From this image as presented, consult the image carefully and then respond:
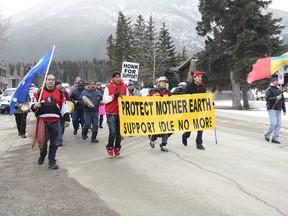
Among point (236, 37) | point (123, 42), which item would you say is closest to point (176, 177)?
point (236, 37)

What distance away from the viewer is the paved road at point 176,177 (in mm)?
5059

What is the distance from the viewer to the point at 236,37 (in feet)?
104

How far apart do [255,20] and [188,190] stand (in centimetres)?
2796

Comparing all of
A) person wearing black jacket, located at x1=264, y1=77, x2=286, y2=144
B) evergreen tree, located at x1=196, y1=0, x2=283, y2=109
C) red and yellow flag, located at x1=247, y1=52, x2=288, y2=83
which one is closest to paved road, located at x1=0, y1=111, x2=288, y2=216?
person wearing black jacket, located at x1=264, y1=77, x2=286, y2=144

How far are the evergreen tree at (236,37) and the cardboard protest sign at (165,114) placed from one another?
2043 centimetres

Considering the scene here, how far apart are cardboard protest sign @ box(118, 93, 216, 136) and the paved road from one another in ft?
2.04

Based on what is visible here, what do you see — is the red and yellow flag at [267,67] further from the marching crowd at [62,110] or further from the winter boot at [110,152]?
the winter boot at [110,152]

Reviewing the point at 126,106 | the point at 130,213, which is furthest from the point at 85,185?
the point at 126,106

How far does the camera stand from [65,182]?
638cm

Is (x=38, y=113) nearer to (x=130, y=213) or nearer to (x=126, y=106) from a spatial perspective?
(x=126, y=106)

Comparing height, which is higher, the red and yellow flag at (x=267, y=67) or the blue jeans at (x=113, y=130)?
the red and yellow flag at (x=267, y=67)

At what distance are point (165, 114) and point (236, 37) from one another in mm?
24717

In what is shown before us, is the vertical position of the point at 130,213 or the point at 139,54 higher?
the point at 139,54

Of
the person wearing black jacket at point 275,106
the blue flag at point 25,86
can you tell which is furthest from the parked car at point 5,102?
the person wearing black jacket at point 275,106
